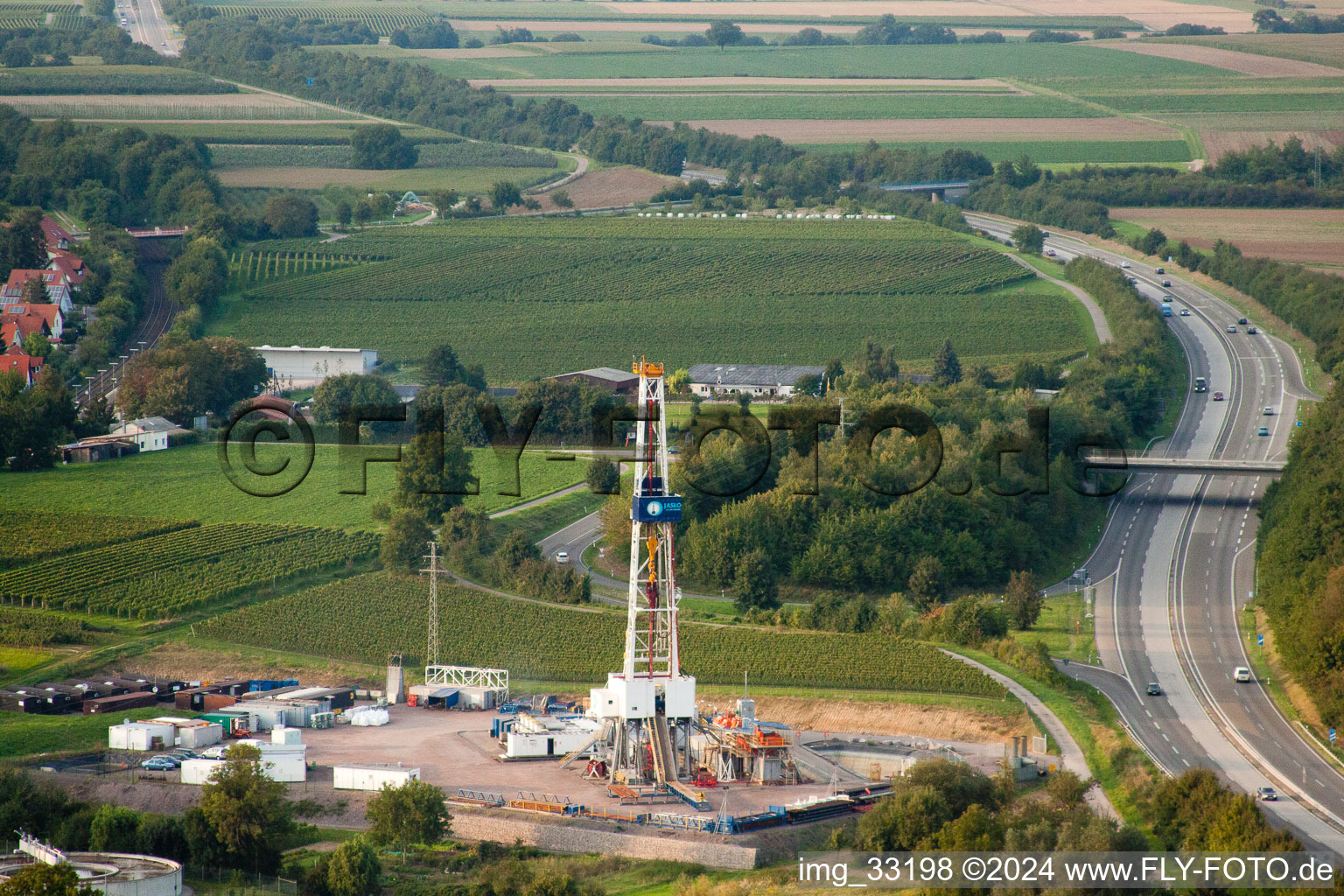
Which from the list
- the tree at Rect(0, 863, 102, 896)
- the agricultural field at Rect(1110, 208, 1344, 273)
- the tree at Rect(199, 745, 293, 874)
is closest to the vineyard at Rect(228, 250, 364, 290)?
the agricultural field at Rect(1110, 208, 1344, 273)

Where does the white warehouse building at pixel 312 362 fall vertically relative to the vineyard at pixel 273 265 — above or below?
below

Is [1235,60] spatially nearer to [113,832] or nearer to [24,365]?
[24,365]

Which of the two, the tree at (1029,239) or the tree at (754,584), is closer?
the tree at (754,584)

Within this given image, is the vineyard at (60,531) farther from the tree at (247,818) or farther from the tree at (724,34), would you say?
the tree at (724,34)

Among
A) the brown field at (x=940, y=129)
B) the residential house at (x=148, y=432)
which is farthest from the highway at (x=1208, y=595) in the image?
the brown field at (x=940, y=129)

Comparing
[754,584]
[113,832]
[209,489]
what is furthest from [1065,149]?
[113,832]

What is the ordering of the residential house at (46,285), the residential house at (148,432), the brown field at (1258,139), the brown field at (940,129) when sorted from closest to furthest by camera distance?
the residential house at (148,432), the residential house at (46,285), the brown field at (1258,139), the brown field at (940,129)

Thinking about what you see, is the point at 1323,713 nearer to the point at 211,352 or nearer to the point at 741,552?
the point at 741,552

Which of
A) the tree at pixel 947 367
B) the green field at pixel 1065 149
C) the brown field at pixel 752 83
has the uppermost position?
the brown field at pixel 752 83

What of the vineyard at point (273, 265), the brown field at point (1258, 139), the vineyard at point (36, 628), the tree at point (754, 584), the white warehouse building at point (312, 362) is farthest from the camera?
the brown field at point (1258, 139)
